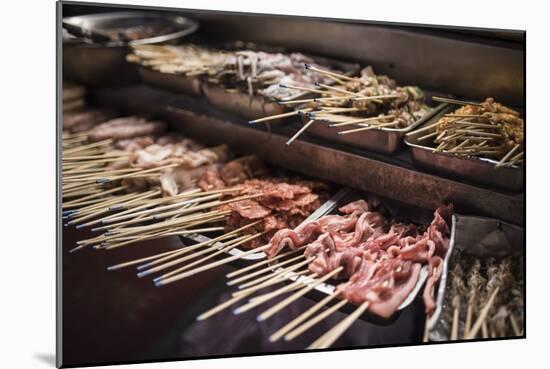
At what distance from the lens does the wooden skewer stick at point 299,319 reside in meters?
2.72

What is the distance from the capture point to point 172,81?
11.7 ft

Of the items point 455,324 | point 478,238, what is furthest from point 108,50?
point 455,324

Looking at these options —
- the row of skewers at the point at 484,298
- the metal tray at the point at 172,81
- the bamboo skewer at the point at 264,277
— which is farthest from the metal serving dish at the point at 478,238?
the metal tray at the point at 172,81

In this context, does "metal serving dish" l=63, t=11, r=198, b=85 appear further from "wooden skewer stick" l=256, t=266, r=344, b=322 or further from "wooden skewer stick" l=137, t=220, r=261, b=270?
"wooden skewer stick" l=256, t=266, r=344, b=322

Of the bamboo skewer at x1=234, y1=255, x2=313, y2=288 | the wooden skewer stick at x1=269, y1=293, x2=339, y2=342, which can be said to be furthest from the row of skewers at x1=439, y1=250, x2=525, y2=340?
the bamboo skewer at x1=234, y1=255, x2=313, y2=288

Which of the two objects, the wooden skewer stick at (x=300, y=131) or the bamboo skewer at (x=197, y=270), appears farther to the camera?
the wooden skewer stick at (x=300, y=131)

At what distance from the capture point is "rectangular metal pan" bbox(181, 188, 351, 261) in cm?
286

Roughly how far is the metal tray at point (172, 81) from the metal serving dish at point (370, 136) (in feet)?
2.29

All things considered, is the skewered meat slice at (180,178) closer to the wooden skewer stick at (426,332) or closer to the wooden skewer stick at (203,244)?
the wooden skewer stick at (203,244)

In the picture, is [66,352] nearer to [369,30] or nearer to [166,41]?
[166,41]

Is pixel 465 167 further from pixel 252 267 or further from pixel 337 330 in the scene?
pixel 252 267

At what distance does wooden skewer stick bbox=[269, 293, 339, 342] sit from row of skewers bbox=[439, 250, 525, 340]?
21.3 inches

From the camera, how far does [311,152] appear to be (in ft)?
10.4

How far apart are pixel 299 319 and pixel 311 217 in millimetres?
539
